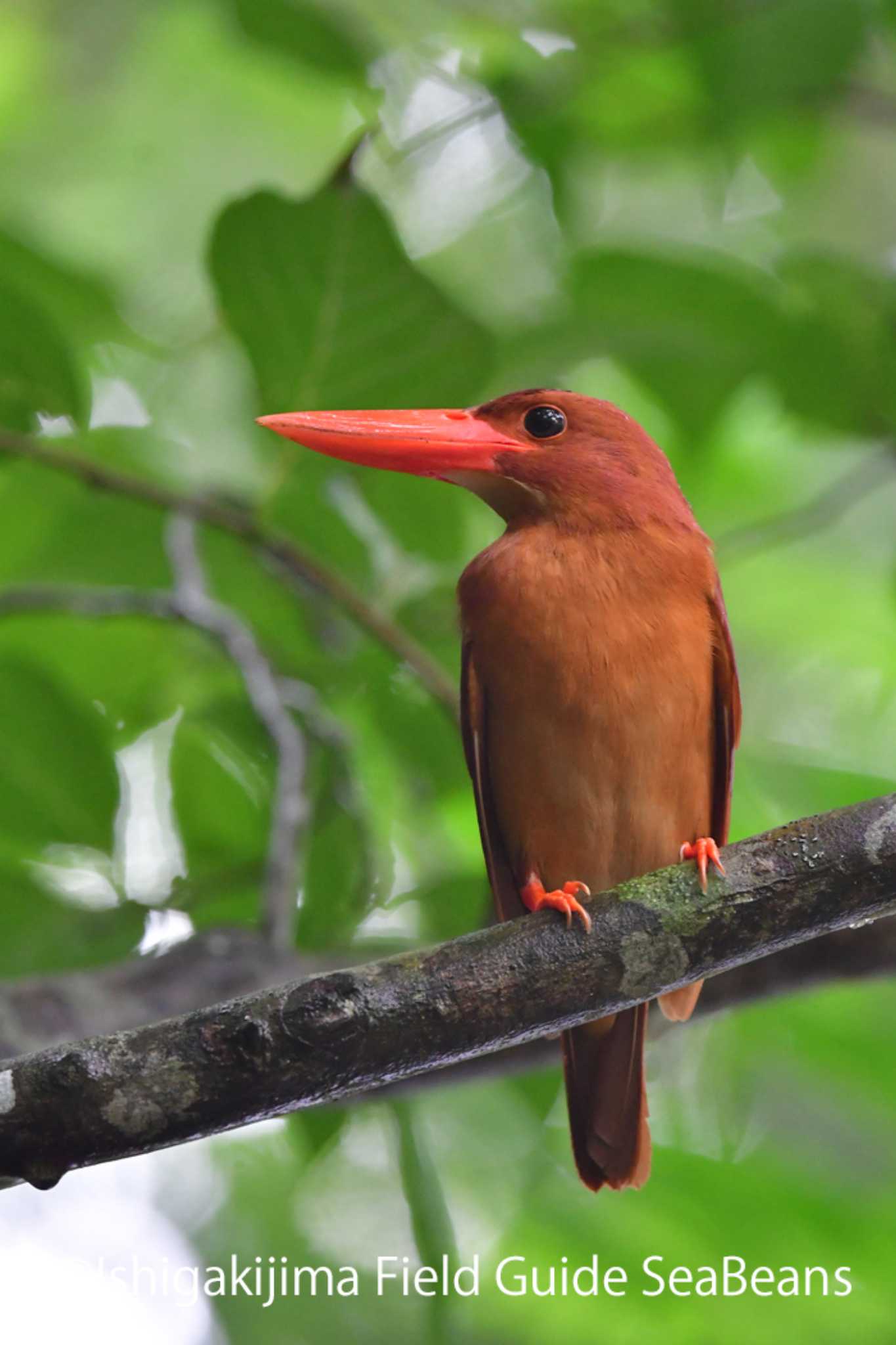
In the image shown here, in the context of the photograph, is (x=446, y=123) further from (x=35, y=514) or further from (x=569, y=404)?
(x=35, y=514)

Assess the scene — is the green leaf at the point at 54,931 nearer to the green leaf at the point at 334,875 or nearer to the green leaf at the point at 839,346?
the green leaf at the point at 334,875

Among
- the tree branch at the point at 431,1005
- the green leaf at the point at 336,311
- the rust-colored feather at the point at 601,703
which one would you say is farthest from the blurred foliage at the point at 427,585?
the tree branch at the point at 431,1005

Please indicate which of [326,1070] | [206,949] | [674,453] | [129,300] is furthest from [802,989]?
[129,300]

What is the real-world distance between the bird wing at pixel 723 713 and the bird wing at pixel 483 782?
39 centimetres

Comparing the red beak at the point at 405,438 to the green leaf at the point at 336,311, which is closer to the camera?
the red beak at the point at 405,438

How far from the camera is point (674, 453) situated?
3898 mm

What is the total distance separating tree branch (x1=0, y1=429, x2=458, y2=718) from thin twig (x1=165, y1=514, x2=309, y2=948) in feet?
0.31

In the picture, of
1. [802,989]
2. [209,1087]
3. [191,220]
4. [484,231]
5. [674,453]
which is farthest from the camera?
[191,220]

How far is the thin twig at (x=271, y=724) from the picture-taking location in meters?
2.75

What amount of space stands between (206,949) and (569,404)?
4.05ft

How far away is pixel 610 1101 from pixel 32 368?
181 cm

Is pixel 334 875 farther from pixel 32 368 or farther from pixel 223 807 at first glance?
pixel 32 368

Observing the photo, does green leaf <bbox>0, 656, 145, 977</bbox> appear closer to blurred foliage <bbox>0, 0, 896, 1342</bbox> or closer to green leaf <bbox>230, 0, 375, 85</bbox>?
blurred foliage <bbox>0, 0, 896, 1342</bbox>

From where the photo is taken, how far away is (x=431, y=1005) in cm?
166
